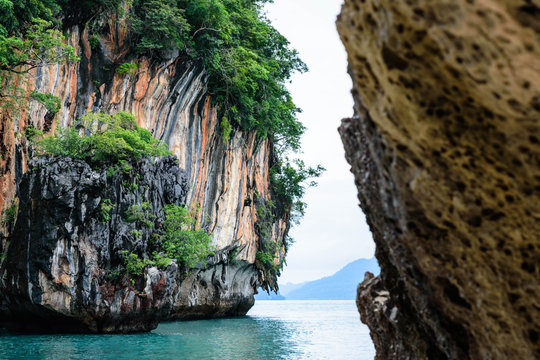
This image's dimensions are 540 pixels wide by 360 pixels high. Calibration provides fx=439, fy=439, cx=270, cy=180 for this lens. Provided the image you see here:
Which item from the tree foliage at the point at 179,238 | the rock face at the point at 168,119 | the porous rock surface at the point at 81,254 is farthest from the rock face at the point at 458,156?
the tree foliage at the point at 179,238

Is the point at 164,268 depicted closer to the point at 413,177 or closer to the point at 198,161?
the point at 198,161

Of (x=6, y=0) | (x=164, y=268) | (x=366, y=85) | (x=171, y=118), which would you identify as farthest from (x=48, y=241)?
(x=366, y=85)

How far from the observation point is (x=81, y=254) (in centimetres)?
1458

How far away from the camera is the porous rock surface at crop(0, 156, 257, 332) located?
548 inches

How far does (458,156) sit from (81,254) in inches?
573

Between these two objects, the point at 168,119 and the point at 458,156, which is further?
the point at 168,119

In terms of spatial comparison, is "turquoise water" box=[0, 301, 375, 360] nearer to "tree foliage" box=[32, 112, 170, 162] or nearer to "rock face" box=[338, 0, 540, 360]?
"tree foliage" box=[32, 112, 170, 162]

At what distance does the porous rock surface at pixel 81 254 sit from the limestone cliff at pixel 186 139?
0.77 meters

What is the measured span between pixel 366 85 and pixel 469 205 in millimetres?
844

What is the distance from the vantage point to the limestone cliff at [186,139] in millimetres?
15781

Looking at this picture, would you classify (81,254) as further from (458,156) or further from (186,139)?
(458,156)

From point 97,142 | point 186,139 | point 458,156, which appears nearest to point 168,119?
point 186,139

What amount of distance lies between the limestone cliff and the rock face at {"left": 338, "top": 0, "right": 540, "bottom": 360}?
45.8 ft

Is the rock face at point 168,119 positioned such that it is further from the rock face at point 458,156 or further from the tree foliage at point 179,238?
the rock face at point 458,156
